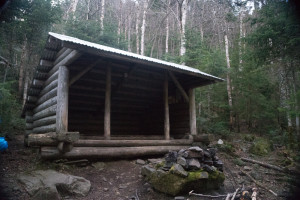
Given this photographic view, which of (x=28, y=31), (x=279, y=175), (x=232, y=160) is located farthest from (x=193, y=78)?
(x=28, y=31)

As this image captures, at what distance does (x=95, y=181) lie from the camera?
527 cm

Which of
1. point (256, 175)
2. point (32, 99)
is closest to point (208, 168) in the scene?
point (256, 175)

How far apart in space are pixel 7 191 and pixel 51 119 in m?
2.92

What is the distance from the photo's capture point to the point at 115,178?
18.3 feet

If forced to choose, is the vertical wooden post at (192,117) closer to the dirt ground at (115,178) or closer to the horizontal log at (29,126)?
the dirt ground at (115,178)

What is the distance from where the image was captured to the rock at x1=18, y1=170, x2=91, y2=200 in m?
4.15

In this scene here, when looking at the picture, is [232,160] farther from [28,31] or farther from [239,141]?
[28,31]

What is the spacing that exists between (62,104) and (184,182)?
3946 mm

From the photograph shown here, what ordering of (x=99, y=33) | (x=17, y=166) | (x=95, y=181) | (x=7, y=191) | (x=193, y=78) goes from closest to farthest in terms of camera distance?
(x=7, y=191), (x=95, y=181), (x=17, y=166), (x=193, y=78), (x=99, y=33)

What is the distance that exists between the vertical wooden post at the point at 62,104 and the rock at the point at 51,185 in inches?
50.4

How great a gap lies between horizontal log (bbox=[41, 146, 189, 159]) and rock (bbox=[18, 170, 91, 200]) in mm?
602

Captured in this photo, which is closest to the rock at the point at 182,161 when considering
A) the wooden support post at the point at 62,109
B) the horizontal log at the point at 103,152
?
the horizontal log at the point at 103,152

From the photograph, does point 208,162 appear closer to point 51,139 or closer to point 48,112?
point 51,139

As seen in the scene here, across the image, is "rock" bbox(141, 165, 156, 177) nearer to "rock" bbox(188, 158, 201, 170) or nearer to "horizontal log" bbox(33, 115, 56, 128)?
"rock" bbox(188, 158, 201, 170)
